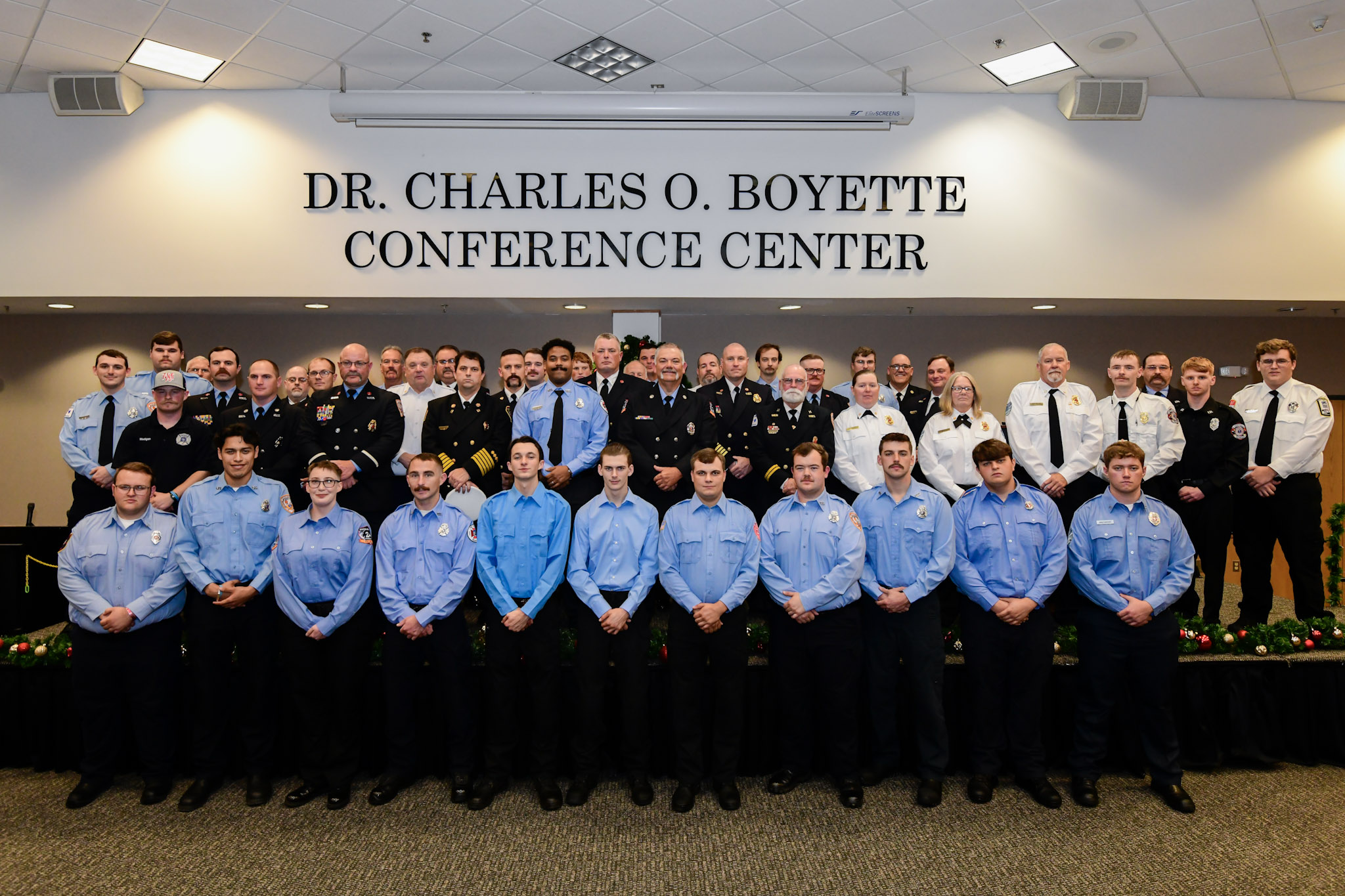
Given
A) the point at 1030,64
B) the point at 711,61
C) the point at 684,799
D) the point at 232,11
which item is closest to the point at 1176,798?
the point at 684,799

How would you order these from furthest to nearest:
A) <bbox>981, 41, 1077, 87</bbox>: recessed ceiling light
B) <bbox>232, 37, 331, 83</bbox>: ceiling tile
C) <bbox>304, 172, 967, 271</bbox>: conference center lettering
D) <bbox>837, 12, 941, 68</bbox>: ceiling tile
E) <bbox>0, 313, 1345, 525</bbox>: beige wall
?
<bbox>0, 313, 1345, 525</bbox>: beige wall → <bbox>304, 172, 967, 271</bbox>: conference center lettering → <bbox>981, 41, 1077, 87</bbox>: recessed ceiling light → <bbox>232, 37, 331, 83</bbox>: ceiling tile → <bbox>837, 12, 941, 68</bbox>: ceiling tile

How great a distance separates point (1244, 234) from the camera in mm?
6520

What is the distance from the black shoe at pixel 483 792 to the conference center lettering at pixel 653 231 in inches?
169

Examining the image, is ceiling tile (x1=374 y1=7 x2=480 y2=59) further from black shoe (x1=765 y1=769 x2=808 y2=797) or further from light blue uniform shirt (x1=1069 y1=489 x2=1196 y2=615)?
black shoe (x1=765 y1=769 x2=808 y2=797)

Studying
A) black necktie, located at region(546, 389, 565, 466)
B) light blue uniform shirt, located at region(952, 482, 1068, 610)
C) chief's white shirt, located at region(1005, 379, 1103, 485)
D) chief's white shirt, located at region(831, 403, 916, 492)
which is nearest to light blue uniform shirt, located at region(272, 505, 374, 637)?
black necktie, located at region(546, 389, 565, 466)

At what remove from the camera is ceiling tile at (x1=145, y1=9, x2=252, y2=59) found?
5.26 m

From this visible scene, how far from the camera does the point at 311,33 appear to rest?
545 centimetres

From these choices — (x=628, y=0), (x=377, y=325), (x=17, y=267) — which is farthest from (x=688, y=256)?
(x=17, y=267)

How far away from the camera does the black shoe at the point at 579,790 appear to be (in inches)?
146

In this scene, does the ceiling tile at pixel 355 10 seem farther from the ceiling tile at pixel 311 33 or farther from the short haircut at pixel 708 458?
the short haircut at pixel 708 458

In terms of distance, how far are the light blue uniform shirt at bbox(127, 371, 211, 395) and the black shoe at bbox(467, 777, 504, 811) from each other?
3325 mm

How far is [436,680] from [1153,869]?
3348 millimetres

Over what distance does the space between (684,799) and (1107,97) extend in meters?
6.37

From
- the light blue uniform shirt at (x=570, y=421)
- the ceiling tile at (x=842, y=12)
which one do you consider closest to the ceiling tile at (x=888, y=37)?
the ceiling tile at (x=842, y=12)
